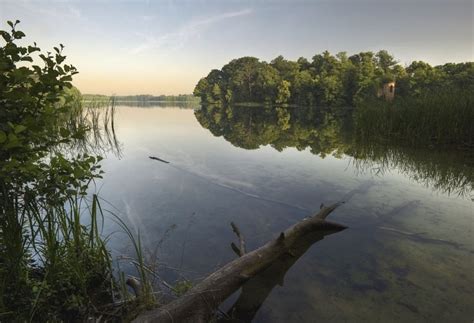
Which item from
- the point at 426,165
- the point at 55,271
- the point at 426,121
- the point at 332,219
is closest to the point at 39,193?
the point at 55,271

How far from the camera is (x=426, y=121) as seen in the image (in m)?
10.1

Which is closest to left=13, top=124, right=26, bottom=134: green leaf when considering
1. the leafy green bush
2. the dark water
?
the leafy green bush

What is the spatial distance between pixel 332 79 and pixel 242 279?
5176 centimetres

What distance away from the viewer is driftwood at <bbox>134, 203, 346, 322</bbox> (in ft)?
6.93

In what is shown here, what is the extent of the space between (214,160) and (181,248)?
5.60m

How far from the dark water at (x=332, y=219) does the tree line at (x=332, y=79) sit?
67.6ft

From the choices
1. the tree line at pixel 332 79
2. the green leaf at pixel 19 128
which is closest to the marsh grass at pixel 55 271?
the green leaf at pixel 19 128

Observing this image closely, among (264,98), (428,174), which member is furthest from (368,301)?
(264,98)

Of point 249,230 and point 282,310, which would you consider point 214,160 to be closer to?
point 249,230

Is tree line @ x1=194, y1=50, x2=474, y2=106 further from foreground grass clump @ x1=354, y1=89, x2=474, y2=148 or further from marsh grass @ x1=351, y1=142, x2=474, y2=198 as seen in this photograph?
marsh grass @ x1=351, y1=142, x2=474, y2=198

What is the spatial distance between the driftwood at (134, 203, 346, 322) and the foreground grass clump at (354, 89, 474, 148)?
8433mm

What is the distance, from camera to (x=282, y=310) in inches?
98.7

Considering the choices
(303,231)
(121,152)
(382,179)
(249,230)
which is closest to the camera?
(303,231)

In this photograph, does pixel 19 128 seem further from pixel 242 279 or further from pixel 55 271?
pixel 242 279
